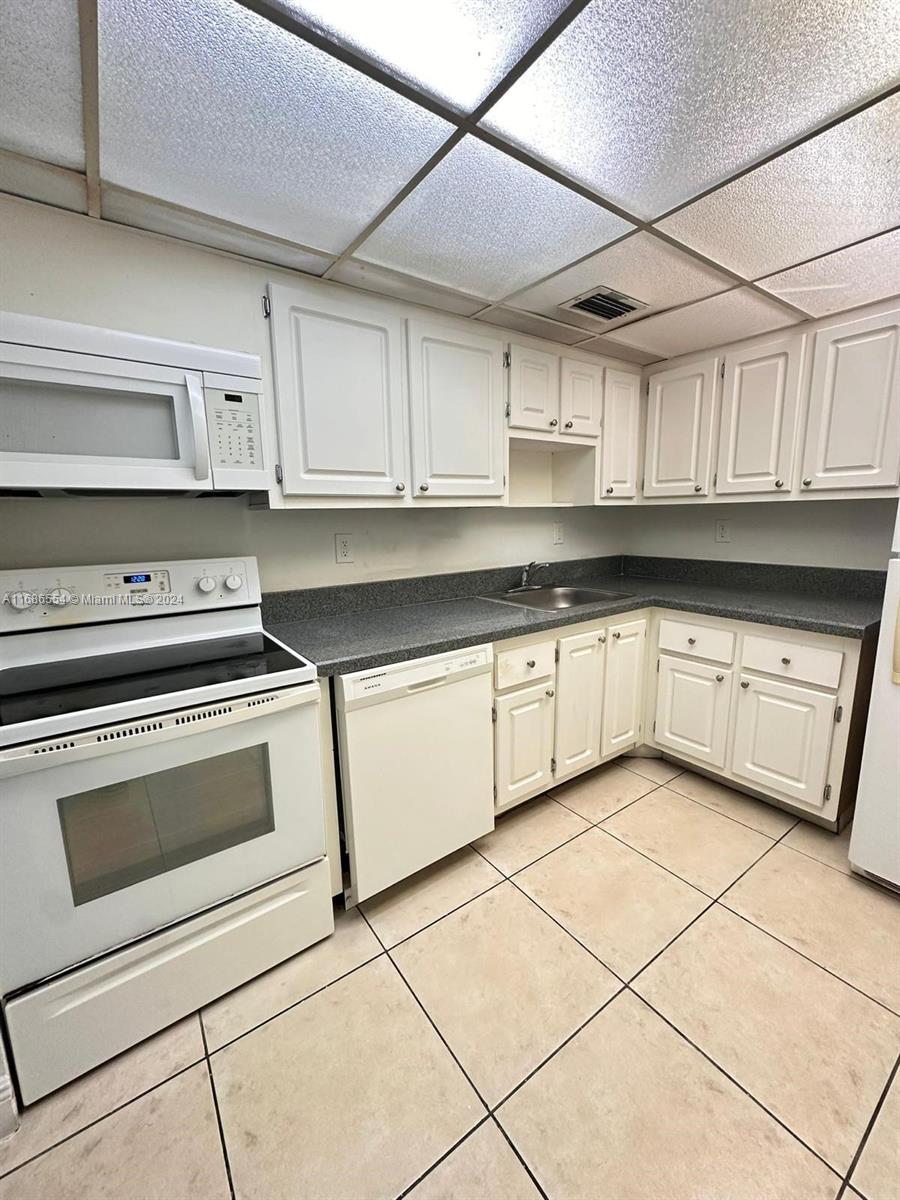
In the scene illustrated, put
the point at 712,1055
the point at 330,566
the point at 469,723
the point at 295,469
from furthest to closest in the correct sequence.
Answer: the point at 330,566 < the point at 469,723 < the point at 295,469 < the point at 712,1055

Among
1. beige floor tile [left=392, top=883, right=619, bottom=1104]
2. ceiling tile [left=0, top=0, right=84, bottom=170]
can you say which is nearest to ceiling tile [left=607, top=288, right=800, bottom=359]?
ceiling tile [left=0, top=0, right=84, bottom=170]

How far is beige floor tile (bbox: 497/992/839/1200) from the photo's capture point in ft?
3.20

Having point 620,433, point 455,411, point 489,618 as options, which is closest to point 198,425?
point 455,411

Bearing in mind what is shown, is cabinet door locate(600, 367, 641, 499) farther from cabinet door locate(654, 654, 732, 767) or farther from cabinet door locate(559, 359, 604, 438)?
cabinet door locate(654, 654, 732, 767)

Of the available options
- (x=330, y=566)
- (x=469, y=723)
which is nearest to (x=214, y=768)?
(x=469, y=723)

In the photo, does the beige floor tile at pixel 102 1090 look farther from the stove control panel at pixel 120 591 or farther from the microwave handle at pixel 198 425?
the microwave handle at pixel 198 425

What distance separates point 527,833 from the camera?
6.72 ft

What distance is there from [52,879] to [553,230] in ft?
6.82

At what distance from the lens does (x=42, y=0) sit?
0.76 metres

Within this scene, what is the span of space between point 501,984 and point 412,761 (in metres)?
0.67

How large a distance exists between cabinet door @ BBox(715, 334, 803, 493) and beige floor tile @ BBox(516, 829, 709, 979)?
5.62 feet

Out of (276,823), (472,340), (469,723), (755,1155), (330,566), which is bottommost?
(755,1155)

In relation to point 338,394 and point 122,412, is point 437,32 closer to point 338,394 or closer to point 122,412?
point 338,394

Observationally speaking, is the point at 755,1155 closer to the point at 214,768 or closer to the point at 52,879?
the point at 214,768
